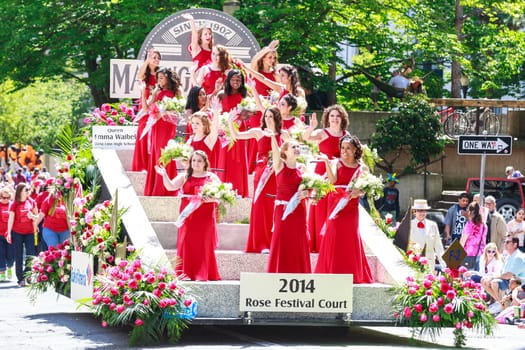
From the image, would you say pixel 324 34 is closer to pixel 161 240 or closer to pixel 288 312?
pixel 161 240

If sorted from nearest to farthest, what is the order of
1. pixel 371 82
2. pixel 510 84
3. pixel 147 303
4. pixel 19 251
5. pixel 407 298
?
1. pixel 147 303
2. pixel 407 298
3. pixel 19 251
4. pixel 371 82
5. pixel 510 84

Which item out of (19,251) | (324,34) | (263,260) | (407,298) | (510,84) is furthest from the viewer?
(510,84)

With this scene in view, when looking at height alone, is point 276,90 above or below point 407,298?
above

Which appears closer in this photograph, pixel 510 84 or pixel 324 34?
pixel 324 34

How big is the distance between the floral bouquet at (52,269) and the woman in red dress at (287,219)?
134 inches

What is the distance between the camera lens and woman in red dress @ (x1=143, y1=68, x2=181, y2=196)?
1883 centimetres

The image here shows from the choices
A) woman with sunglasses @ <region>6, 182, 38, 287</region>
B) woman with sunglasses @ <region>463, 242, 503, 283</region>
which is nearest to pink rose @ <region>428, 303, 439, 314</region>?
woman with sunglasses @ <region>463, 242, 503, 283</region>

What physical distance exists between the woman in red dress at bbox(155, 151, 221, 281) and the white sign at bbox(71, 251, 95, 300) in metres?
1.28

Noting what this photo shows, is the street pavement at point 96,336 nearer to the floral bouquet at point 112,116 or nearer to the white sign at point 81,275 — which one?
the white sign at point 81,275

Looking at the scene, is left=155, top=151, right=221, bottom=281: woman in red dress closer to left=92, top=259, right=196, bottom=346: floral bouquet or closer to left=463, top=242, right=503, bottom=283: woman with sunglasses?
left=92, top=259, right=196, bottom=346: floral bouquet

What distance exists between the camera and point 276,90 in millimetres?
18719

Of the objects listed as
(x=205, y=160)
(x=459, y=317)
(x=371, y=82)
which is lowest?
(x=459, y=317)

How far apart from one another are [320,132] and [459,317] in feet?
10.9

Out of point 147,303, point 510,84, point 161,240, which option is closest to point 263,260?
point 161,240
